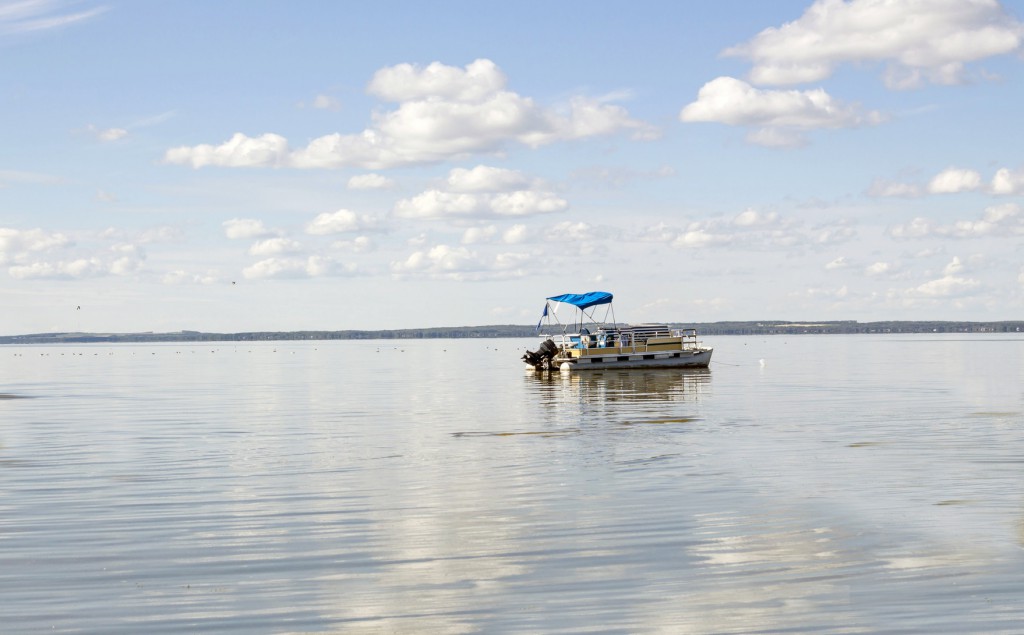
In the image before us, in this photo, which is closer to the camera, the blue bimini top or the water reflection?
the water reflection

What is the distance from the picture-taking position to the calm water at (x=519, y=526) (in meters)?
12.6

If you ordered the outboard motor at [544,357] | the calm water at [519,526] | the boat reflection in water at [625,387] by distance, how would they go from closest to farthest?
the calm water at [519,526] → the boat reflection in water at [625,387] → the outboard motor at [544,357]

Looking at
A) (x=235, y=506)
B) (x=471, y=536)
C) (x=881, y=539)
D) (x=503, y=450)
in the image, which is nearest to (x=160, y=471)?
(x=235, y=506)

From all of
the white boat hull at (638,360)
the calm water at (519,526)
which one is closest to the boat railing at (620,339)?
the white boat hull at (638,360)

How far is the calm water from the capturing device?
41.3ft

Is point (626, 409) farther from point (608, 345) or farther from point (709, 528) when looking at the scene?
point (608, 345)

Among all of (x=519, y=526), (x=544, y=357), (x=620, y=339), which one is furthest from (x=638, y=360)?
(x=519, y=526)

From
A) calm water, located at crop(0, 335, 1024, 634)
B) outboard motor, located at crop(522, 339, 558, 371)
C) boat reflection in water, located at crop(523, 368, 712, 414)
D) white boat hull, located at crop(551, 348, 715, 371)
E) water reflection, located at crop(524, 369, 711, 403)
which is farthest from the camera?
outboard motor, located at crop(522, 339, 558, 371)

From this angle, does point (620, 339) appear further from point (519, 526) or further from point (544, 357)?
point (519, 526)

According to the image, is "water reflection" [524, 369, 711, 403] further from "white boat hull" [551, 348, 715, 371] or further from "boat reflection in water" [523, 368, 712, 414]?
"white boat hull" [551, 348, 715, 371]

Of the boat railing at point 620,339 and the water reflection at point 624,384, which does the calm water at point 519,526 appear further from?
the boat railing at point 620,339

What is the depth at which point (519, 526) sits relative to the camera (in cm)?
1839

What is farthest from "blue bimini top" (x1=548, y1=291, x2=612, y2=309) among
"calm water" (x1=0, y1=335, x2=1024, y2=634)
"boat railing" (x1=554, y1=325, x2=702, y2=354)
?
"calm water" (x1=0, y1=335, x2=1024, y2=634)

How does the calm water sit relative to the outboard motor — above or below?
below
